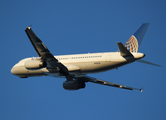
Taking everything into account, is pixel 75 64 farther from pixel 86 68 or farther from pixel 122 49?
pixel 122 49

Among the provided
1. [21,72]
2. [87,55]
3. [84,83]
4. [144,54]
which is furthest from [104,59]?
[21,72]

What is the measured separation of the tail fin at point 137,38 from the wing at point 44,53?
8646 millimetres

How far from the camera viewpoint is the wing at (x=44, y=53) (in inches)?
1083

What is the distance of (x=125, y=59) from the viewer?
30.5 metres

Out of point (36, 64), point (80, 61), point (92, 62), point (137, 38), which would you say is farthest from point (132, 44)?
point (36, 64)

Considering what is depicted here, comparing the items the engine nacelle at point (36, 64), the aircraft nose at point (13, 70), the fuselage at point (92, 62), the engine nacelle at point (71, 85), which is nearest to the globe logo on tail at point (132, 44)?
the fuselage at point (92, 62)

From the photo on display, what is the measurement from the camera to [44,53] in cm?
2959

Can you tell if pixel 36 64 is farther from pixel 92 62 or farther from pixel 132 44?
pixel 132 44

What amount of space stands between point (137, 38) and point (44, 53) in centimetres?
1263

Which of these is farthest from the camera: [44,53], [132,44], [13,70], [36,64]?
[13,70]

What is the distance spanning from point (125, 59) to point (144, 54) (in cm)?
216

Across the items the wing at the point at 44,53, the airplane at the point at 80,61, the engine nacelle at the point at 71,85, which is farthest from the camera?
the engine nacelle at the point at 71,85

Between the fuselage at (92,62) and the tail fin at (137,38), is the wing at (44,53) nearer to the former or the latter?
the fuselage at (92,62)

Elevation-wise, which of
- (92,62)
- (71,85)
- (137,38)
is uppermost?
(137,38)
